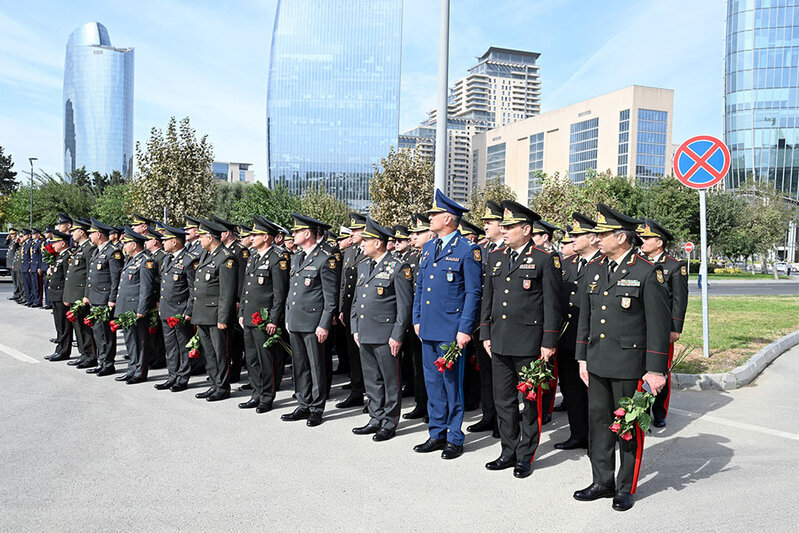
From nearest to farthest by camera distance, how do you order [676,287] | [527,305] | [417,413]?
[527,305] < [676,287] < [417,413]

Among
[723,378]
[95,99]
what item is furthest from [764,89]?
[95,99]

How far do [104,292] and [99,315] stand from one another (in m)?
0.36

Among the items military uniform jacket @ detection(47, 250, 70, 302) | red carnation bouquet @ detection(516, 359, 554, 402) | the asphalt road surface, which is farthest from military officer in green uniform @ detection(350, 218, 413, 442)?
military uniform jacket @ detection(47, 250, 70, 302)

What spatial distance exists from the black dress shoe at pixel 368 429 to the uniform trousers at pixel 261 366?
52.4 inches

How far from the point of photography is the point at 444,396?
5492 mm

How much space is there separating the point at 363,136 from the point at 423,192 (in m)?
100

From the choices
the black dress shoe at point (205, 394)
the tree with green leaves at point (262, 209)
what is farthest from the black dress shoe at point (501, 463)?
the tree with green leaves at point (262, 209)

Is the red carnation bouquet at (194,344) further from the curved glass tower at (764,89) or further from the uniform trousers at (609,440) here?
the curved glass tower at (764,89)

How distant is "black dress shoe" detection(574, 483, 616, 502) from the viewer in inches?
168

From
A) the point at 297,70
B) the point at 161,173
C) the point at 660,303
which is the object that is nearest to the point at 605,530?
the point at 660,303

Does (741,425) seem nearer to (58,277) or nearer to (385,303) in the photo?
(385,303)

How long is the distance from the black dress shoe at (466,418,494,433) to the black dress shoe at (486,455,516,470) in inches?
45.9

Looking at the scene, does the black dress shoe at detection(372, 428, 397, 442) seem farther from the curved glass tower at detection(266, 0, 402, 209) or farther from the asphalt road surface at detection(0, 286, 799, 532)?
the curved glass tower at detection(266, 0, 402, 209)

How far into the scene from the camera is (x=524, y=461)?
15.9ft
